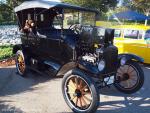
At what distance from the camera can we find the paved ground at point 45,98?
5.48 metres

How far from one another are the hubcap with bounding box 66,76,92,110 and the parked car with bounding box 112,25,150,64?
449cm

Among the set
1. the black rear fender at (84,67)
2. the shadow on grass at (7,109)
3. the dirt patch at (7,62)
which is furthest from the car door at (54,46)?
the dirt patch at (7,62)

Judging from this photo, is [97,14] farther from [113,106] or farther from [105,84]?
[113,106]

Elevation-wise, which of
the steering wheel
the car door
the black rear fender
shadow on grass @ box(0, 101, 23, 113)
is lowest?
shadow on grass @ box(0, 101, 23, 113)

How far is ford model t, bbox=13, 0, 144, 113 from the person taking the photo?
545cm

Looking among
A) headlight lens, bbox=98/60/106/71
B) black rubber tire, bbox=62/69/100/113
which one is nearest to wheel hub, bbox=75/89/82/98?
black rubber tire, bbox=62/69/100/113

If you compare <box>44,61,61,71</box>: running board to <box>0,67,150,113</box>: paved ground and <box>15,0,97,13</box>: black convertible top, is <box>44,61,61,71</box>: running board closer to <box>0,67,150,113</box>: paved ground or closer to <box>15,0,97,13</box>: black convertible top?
<box>0,67,150,113</box>: paved ground

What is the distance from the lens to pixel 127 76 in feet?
21.7

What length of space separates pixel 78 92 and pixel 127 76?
1692 mm

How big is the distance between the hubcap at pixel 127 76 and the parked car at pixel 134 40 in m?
3.00

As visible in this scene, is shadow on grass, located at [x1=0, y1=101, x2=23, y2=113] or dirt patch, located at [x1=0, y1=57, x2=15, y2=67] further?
dirt patch, located at [x1=0, y1=57, x2=15, y2=67]

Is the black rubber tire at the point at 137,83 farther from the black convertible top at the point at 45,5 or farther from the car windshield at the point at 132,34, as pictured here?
the car windshield at the point at 132,34

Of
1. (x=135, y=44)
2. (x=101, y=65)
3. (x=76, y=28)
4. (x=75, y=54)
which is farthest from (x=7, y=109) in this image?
(x=135, y=44)

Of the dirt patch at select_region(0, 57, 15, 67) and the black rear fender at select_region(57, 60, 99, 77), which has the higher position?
the black rear fender at select_region(57, 60, 99, 77)
